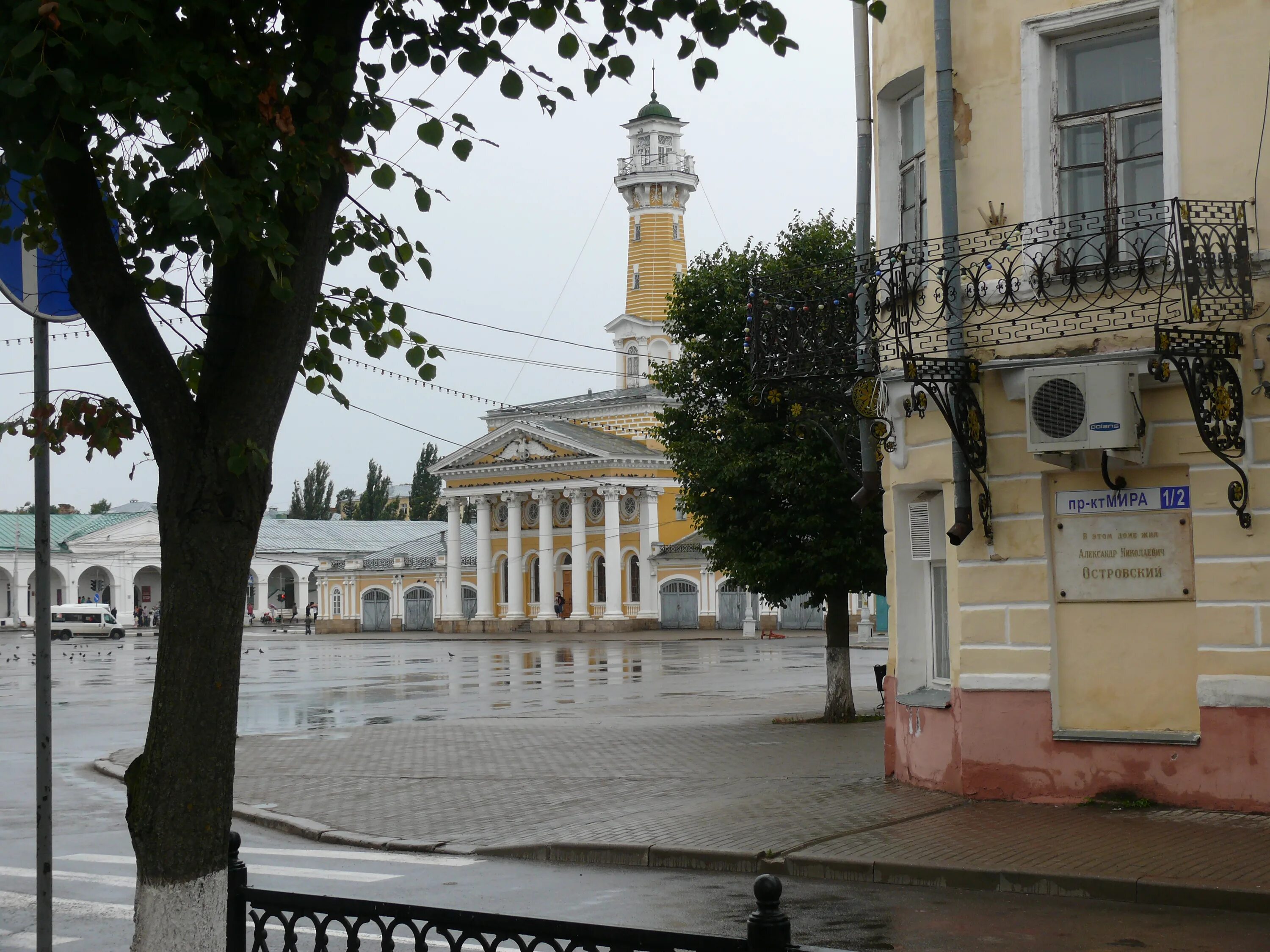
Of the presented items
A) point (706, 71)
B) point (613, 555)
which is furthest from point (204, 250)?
point (613, 555)

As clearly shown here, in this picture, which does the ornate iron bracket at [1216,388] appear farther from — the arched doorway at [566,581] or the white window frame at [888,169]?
the arched doorway at [566,581]

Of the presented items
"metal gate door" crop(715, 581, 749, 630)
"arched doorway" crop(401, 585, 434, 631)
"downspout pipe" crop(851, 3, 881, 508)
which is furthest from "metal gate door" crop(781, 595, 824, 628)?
"downspout pipe" crop(851, 3, 881, 508)

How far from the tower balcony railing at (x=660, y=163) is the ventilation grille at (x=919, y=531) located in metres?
68.1

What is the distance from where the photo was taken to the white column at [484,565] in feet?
265

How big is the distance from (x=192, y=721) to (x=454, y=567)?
7793 cm

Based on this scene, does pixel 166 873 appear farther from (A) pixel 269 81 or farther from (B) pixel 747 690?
(B) pixel 747 690

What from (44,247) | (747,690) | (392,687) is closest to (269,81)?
(44,247)

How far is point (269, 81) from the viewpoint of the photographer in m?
5.25

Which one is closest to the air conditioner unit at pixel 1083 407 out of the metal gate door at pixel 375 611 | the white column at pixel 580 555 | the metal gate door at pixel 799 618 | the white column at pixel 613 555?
the metal gate door at pixel 799 618

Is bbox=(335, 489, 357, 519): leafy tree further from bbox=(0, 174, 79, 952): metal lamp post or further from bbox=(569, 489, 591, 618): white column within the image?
bbox=(0, 174, 79, 952): metal lamp post

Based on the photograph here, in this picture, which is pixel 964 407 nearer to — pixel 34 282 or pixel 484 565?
pixel 34 282

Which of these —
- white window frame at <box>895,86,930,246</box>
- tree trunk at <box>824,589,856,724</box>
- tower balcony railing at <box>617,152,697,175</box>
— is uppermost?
tower balcony railing at <box>617,152,697,175</box>

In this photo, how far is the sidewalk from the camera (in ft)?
30.1

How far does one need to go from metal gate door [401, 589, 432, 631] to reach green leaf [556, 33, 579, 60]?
79977mm
